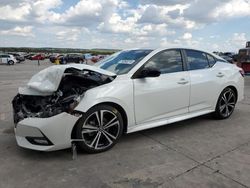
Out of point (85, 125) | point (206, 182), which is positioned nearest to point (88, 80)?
point (85, 125)

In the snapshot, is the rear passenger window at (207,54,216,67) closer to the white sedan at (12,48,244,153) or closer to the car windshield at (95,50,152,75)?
the white sedan at (12,48,244,153)

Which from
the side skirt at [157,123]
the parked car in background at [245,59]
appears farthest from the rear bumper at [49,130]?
the parked car in background at [245,59]

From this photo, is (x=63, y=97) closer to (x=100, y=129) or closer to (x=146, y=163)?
(x=100, y=129)

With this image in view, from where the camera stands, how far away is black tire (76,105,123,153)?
3.62 metres

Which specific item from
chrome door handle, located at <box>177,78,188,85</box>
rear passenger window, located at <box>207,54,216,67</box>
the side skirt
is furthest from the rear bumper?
rear passenger window, located at <box>207,54,216,67</box>

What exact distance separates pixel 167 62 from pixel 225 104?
70.4 inches

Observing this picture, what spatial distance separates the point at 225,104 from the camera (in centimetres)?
554

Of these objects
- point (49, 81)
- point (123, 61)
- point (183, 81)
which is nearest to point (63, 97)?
point (49, 81)

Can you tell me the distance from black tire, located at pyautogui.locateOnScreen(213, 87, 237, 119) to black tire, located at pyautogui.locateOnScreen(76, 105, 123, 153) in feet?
7.90

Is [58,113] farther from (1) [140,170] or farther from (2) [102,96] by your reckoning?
(1) [140,170]

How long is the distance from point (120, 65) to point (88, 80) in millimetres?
751

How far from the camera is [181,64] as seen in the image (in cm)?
474

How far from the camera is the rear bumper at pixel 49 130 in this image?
3400 millimetres

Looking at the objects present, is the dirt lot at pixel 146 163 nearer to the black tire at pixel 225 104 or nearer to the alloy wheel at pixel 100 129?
the alloy wheel at pixel 100 129
